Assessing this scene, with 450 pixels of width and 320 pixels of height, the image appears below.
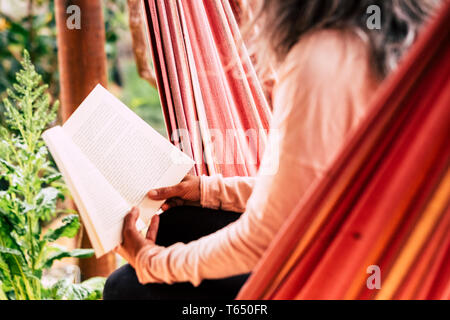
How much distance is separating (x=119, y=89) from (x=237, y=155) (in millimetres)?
2586

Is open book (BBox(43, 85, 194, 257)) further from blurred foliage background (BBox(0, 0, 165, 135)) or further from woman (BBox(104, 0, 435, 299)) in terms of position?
blurred foliage background (BBox(0, 0, 165, 135))

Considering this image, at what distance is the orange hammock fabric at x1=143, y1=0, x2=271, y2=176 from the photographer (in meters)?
1.06

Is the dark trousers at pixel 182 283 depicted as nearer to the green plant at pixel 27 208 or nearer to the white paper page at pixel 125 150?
the white paper page at pixel 125 150

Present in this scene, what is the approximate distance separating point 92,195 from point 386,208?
47 cm

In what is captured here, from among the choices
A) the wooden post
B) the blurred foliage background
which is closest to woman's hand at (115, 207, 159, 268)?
the wooden post

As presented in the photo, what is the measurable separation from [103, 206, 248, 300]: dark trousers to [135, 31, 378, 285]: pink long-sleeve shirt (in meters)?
0.11

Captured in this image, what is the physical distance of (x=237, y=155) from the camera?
109 centimetres

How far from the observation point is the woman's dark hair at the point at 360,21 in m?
0.61

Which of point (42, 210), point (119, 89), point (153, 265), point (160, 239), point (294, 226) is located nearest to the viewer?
point (294, 226)

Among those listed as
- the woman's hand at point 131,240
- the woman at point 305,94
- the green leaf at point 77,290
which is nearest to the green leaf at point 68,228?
the green leaf at point 77,290

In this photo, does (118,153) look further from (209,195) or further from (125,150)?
(209,195)

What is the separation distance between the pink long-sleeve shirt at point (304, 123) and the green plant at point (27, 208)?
735mm

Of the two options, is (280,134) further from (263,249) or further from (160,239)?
(160,239)
